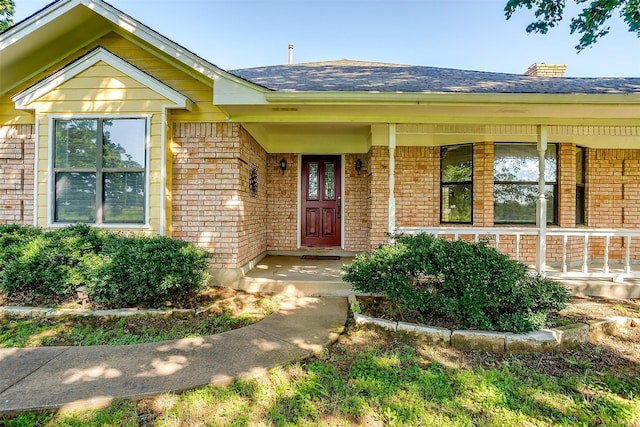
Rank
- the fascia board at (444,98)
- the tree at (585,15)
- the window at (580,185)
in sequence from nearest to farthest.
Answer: the fascia board at (444,98)
the window at (580,185)
the tree at (585,15)

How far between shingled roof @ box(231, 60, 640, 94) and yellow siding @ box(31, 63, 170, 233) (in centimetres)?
184

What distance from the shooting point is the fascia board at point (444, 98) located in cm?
428

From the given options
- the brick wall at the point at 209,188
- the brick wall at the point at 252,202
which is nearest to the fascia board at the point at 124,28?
the brick wall at the point at 209,188

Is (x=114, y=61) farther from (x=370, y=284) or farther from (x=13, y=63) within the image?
(x=370, y=284)

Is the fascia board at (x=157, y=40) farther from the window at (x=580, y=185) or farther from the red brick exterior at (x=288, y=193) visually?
the window at (x=580, y=185)

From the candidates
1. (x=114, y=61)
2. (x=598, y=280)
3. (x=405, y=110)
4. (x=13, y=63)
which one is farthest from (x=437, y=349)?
(x=13, y=63)

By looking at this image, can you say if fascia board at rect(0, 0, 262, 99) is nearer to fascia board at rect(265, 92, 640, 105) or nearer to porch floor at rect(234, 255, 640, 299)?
fascia board at rect(265, 92, 640, 105)

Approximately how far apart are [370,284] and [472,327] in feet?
3.78

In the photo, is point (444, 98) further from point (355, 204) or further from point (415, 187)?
point (355, 204)

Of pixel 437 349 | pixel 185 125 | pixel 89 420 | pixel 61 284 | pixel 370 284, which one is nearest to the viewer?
pixel 89 420

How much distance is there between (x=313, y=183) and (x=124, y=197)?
152 inches

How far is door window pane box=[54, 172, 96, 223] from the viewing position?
4855 mm

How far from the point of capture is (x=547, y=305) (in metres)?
3.33

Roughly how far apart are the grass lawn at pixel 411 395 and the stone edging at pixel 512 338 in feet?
0.32
